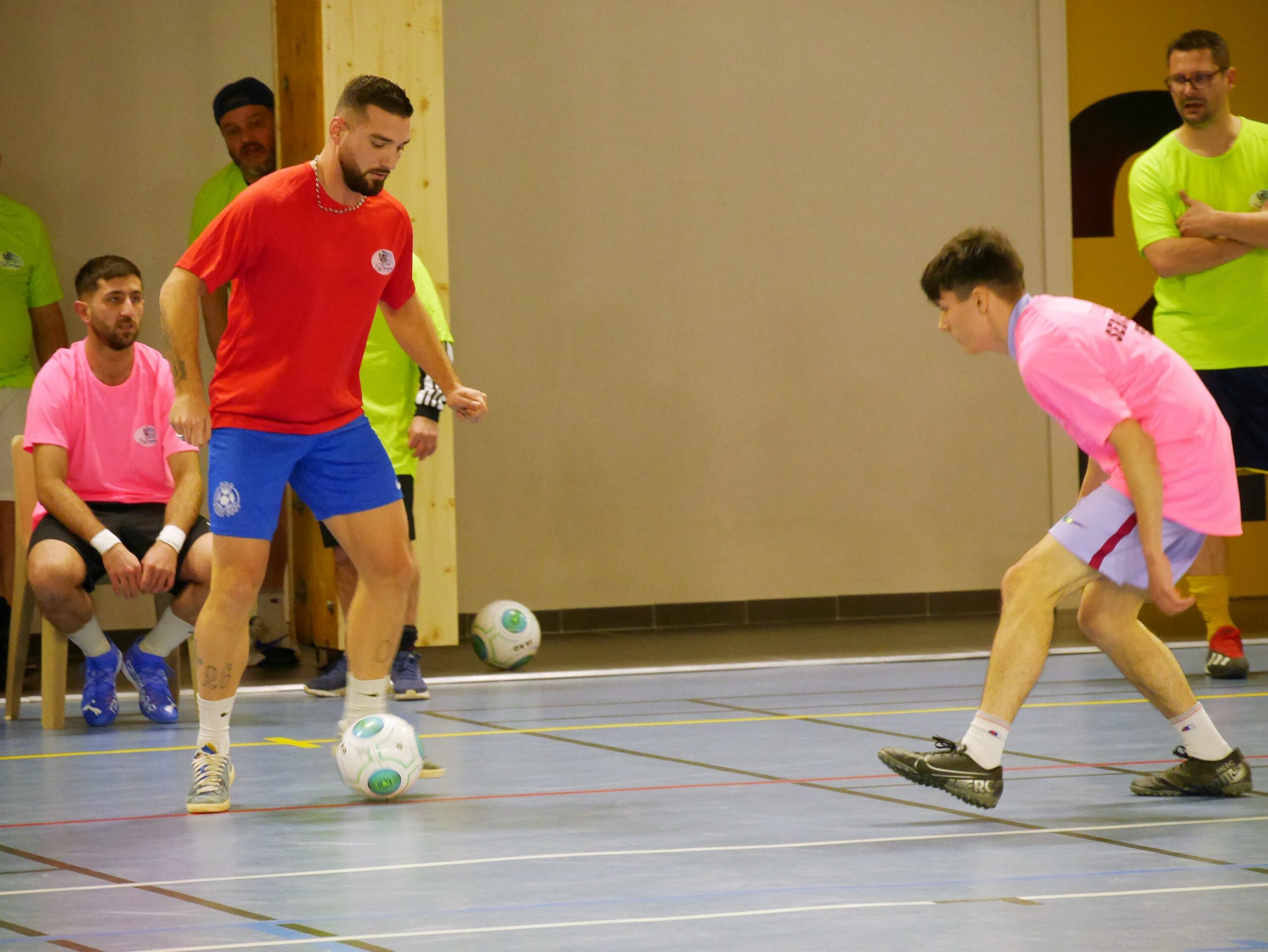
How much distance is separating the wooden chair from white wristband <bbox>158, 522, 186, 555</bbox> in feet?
1.50

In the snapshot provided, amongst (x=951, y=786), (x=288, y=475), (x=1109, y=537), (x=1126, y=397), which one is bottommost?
(x=951, y=786)

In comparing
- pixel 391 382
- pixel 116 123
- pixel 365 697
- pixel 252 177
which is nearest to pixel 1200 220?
pixel 391 382

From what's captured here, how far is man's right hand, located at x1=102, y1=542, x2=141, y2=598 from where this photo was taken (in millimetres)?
6090

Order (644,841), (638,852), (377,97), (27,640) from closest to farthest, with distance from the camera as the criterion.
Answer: (638,852)
(644,841)
(377,97)
(27,640)

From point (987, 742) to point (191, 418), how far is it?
6.58 ft

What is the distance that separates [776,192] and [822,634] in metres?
2.36

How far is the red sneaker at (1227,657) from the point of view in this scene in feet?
22.4

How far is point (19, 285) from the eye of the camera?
27.3 ft

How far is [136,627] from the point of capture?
358 inches

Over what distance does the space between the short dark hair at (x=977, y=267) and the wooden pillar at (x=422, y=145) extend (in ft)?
12.3

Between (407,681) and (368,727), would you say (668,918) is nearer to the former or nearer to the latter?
(368,727)

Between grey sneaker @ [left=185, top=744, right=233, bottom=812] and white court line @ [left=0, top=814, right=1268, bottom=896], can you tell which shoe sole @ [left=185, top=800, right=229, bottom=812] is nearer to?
grey sneaker @ [left=185, top=744, right=233, bottom=812]

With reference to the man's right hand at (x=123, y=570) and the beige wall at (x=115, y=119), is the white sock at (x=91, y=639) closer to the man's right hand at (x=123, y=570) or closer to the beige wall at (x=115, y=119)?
the man's right hand at (x=123, y=570)

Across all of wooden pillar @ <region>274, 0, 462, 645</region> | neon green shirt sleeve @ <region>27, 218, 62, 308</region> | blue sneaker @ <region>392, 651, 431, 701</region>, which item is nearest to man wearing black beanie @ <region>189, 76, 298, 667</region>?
wooden pillar @ <region>274, 0, 462, 645</region>
